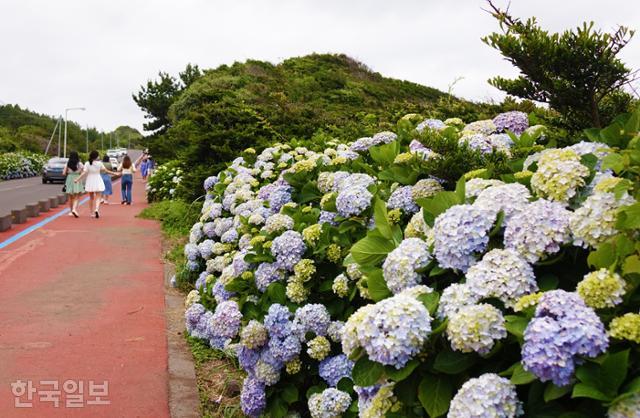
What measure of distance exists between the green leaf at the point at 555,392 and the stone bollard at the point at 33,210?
13600mm

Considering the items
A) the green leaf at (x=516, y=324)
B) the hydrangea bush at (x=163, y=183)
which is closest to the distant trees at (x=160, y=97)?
the hydrangea bush at (x=163, y=183)

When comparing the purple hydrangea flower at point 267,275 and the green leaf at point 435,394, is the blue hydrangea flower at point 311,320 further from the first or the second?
the green leaf at point 435,394

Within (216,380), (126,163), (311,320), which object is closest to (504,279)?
(311,320)

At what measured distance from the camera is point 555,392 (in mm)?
1470

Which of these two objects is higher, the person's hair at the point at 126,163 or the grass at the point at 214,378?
the person's hair at the point at 126,163

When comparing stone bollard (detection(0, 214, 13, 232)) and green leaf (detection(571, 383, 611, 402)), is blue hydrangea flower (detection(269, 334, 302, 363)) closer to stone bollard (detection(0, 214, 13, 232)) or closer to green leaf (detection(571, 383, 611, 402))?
green leaf (detection(571, 383, 611, 402))

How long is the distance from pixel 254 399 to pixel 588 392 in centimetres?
217

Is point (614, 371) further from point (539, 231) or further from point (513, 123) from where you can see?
point (513, 123)

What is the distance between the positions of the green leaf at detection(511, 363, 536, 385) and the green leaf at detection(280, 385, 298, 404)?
1.79 meters

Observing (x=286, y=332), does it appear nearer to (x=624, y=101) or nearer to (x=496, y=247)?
(x=496, y=247)

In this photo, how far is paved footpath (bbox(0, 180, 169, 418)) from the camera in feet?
12.1

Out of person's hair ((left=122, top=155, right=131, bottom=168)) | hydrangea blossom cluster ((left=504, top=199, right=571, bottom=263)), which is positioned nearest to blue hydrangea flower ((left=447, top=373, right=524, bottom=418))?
hydrangea blossom cluster ((left=504, top=199, right=571, bottom=263))

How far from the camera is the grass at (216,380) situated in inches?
144

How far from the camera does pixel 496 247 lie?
1974mm
